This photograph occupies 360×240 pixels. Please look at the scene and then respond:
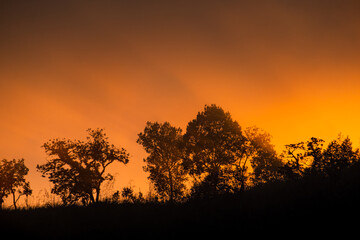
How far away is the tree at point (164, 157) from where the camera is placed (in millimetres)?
46531

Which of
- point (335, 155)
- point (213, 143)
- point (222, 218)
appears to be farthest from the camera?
point (213, 143)

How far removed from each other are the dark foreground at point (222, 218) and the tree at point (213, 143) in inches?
558

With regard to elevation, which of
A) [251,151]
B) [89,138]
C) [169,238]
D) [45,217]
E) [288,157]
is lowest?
[169,238]

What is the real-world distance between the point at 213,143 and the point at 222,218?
23.8 meters

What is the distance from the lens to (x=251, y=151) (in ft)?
131

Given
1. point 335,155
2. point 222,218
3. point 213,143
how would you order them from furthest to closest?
1. point 213,143
2. point 335,155
3. point 222,218

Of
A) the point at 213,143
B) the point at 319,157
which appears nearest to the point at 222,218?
the point at 319,157

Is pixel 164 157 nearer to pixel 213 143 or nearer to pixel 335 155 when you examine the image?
pixel 213 143

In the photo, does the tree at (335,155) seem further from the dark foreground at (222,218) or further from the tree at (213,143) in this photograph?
the tree at (213,143)

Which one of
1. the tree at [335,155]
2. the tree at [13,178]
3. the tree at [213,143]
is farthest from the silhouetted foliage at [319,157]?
the tree at [13,178]

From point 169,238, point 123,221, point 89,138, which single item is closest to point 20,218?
point 123,221

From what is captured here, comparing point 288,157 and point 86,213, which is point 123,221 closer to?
point 86,213

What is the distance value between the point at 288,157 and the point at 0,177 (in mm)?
48701

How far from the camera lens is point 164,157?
157 feet
